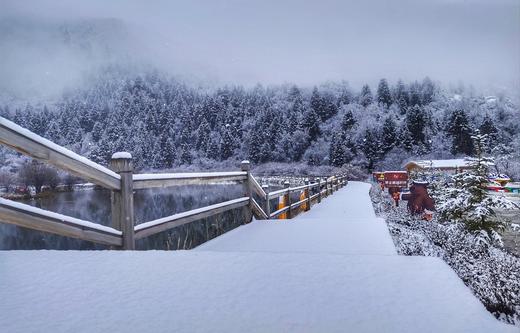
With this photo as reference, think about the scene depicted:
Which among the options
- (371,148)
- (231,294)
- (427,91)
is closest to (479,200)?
(231,294)

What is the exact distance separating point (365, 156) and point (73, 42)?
6352 cm

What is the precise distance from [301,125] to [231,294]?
283 ft

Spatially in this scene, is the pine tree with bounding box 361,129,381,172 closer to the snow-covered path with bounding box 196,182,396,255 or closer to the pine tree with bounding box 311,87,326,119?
the pine tree with bounding box 311,87,326,119

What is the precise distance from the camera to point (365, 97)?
4117 inches

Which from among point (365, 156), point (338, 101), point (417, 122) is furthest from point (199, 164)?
point (338, 101)

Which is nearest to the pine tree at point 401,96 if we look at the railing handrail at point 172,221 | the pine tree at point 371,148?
the pine tree at point 371,148

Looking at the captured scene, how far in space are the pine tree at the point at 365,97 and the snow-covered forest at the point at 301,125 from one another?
462mm

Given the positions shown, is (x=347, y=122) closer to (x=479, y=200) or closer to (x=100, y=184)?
(x=479, y=200)

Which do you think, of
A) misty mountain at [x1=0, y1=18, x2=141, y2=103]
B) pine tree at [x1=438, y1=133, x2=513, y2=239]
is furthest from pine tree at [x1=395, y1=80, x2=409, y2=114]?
misty mountain at [x1=0, y1=18, x2=141, y2=103]

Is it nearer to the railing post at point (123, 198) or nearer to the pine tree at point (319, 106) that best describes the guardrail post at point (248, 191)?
the railing post at point (123, 198)

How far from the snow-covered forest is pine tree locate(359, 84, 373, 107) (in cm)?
46

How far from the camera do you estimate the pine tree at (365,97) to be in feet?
343

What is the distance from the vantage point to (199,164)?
54.3 m

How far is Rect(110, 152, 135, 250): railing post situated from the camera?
10.5 feet
